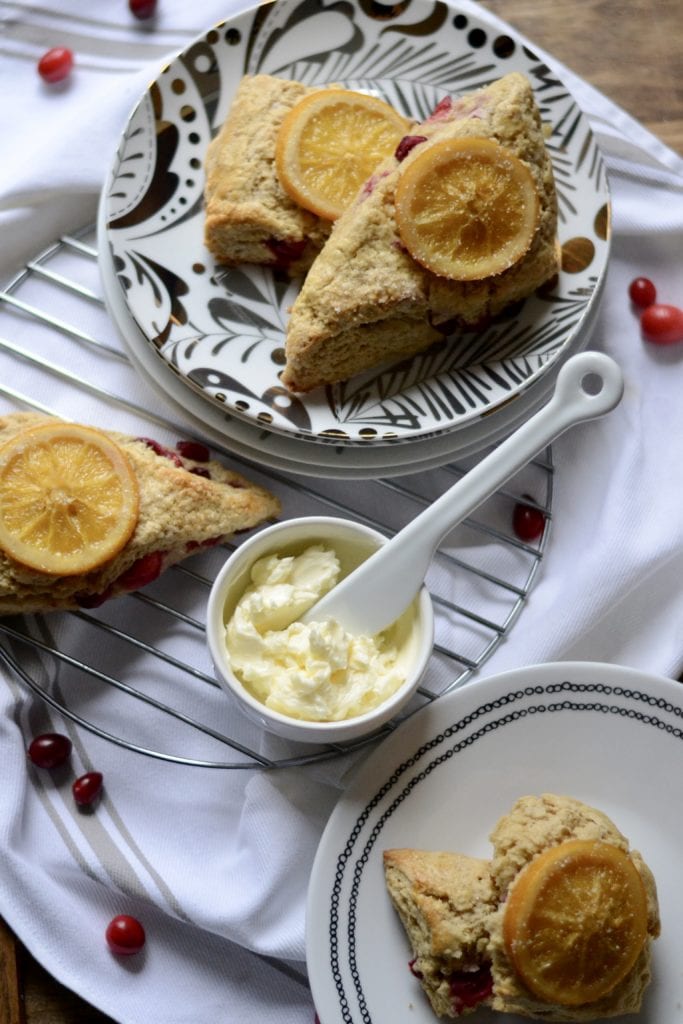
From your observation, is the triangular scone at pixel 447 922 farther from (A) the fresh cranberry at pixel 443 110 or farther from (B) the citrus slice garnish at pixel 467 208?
(A) the fresh cranberry at pixel 443 110

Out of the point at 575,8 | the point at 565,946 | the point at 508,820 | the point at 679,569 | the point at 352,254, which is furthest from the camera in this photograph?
the point at 575,8

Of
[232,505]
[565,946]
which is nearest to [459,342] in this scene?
[232,505]

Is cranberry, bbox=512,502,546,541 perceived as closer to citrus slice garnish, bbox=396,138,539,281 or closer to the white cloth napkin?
the white cloth napkin

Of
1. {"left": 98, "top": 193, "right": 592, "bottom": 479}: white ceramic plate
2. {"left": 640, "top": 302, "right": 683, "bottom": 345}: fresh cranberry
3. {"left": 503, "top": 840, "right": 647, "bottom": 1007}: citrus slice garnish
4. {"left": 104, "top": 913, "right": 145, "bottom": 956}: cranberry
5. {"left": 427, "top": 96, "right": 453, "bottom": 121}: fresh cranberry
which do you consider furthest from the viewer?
{"left": 640, "top": 302, "right": 683, "bottom": 345}: fresh cranberry

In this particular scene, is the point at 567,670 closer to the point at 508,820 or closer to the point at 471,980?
the point at 508,820

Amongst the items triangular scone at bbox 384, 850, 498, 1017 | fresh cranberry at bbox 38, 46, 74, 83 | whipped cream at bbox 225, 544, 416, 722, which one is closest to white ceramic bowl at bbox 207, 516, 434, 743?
whipped cream at bbox 225, 544, 416, 722

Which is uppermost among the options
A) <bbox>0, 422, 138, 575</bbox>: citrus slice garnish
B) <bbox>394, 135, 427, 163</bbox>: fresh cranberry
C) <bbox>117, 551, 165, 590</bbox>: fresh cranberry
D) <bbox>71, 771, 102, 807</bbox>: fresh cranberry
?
<bbox>394, 135, 427, 163</bbox>: fresh cranberry
